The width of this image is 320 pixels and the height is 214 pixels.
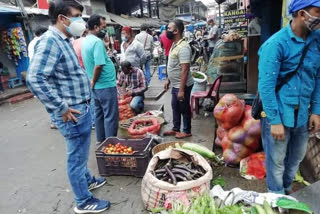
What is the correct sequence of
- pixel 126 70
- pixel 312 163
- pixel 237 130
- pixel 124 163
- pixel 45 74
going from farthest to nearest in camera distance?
1. pixel 126 70
2. pixel 237 130
3. pixel 124 163
4. pixel 312 163
5. pixel 45 74

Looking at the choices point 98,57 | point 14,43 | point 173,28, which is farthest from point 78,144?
point 14,43

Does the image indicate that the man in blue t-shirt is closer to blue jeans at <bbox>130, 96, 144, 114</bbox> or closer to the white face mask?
blue jeans at <bbox>130, 96, 144, 114</bbox>

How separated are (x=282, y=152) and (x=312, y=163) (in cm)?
127

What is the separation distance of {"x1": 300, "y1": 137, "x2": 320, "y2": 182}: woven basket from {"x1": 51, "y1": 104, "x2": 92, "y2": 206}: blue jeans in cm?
277

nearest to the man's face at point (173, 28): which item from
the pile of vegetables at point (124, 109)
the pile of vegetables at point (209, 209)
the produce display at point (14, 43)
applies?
the pile of vegetables at point (124, 109)

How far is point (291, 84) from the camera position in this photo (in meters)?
2.04

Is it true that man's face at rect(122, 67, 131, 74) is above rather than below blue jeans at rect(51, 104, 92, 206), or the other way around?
above

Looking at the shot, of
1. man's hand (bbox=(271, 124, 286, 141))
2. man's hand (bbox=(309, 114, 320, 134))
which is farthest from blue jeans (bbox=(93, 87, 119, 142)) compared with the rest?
man's hand (bbox=(309, 114, 320, 134))

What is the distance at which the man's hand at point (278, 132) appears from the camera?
2.08 metres

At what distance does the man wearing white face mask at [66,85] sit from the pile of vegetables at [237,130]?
204cm

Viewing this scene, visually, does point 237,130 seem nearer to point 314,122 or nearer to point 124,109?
point 314,122

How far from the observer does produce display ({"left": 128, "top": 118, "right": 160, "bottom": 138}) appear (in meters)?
4.30

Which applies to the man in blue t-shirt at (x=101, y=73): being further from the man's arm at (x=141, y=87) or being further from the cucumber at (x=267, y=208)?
the cucumber at (x=267, y=208)

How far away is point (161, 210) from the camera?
2.33m
